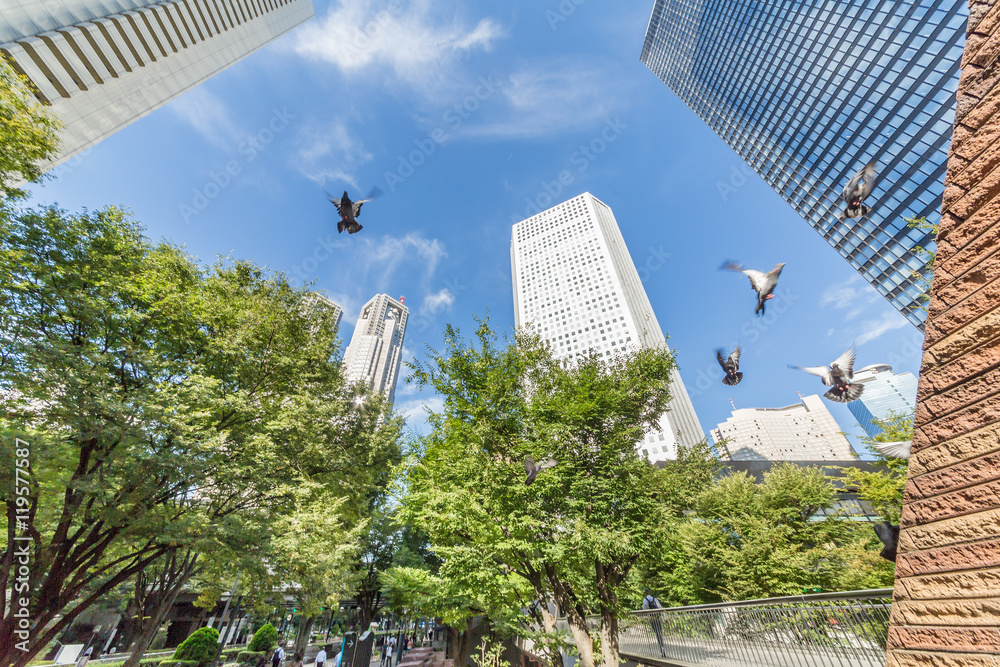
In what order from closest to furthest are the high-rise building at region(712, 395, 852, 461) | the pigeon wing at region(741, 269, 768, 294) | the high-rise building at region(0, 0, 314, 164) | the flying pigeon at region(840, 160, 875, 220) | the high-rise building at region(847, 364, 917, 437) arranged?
the flying pigeon at region(840, 160, 875, 220)
the pigeon wing at region(741, 269, 768, 294)
the high-rise building at region(0, 0, 314, 164)
the high-rise building at region(847, 364, 917, 437)
the high-rise building at region(712, 395, 852, 461)

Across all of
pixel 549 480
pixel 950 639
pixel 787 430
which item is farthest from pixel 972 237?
pixel 787 430

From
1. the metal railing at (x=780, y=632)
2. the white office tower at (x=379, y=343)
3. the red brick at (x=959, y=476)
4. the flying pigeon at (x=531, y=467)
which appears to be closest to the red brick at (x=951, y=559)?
the red brick at (x=959, y=476)

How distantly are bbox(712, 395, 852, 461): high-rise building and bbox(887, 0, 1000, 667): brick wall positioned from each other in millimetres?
164335

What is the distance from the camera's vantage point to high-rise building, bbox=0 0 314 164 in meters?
18.6

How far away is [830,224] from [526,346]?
75.9 metres

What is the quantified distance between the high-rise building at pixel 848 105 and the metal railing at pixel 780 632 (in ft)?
163

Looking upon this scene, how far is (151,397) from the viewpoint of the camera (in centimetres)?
940

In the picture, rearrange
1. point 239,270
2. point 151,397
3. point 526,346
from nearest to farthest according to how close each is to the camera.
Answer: point 151,397 < point 526,346 < point 239,270

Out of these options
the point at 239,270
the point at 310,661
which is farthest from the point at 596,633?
the point at 310,661

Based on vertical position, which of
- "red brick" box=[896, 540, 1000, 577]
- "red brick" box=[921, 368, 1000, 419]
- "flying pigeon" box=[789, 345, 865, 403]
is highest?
"flying pigeon" box=[789, 345, 865, 403]

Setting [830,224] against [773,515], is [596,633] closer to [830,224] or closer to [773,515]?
[773,515]

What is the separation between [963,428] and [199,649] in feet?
89.0

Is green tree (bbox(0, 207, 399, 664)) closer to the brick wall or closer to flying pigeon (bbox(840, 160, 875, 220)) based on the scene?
the brick wall

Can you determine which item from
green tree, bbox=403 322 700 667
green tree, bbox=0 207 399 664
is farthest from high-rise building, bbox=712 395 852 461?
green tree, bbox=0 207 399 664
